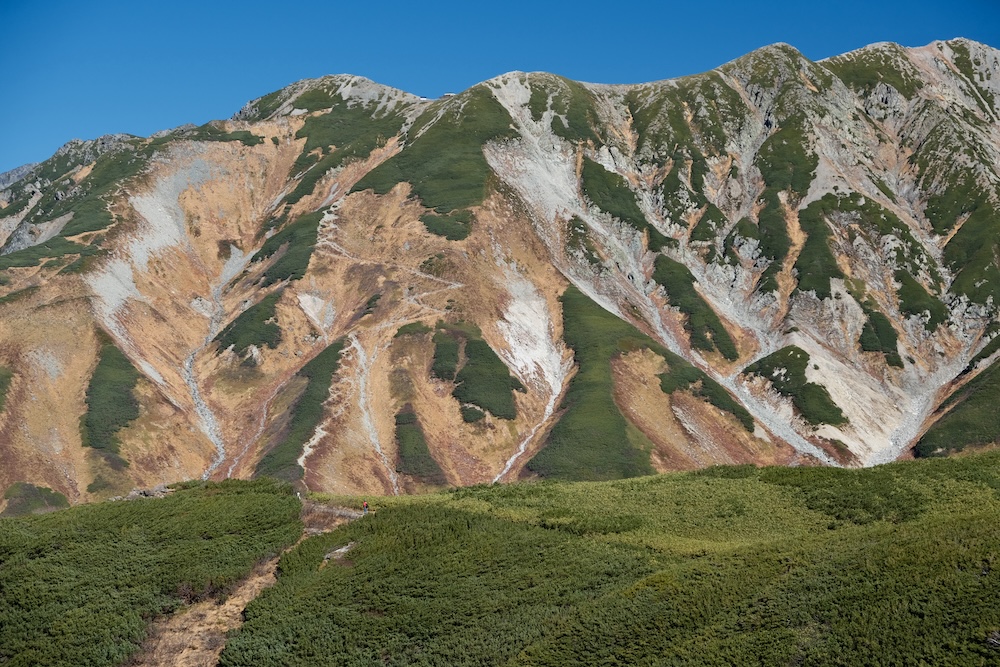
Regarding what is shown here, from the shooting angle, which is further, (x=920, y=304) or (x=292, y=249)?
(x=920, y=304)

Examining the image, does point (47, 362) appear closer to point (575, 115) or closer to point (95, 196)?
point (95, 196)

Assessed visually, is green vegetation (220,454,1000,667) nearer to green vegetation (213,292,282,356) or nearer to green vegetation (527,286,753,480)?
green vegetation (527,286,753,480)

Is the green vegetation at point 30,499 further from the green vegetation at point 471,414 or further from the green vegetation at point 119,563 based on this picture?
the green vegetation at point 471,414

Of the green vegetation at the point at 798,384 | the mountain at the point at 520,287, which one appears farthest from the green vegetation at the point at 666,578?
the green vegetation at the point at 798,384

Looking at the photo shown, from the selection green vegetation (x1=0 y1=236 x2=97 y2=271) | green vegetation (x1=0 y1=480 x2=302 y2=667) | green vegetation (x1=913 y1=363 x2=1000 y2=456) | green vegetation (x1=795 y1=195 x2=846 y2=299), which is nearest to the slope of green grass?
green vegetation (x1=0 y1=236 x2=97 y2=271)

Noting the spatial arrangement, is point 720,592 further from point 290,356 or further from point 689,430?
point 290,356

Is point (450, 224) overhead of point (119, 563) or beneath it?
overhead

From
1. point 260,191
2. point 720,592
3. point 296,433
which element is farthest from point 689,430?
point 260,191

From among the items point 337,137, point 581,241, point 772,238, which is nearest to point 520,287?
point 581,241
